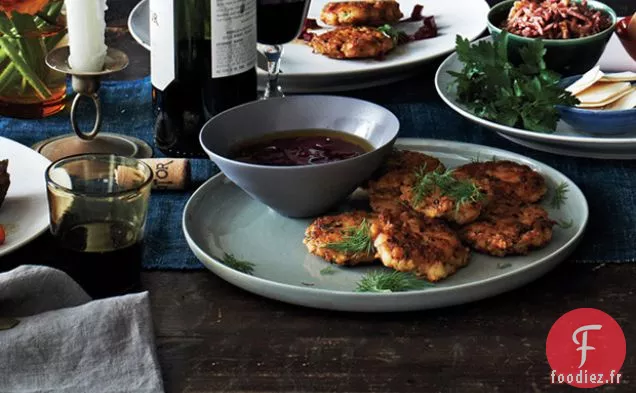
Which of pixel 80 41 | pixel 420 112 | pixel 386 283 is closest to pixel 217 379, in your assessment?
pixel 386 283

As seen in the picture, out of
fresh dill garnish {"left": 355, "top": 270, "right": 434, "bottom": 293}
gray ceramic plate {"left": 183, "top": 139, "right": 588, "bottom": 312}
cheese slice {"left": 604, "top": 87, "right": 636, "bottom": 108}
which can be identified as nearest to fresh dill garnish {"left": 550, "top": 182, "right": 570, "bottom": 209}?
gray ceramic plate {"left": 183, "top": 139, "right": 588, "bottom": 312}

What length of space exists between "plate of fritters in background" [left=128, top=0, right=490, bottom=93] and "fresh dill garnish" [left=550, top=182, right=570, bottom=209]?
0.52 metres

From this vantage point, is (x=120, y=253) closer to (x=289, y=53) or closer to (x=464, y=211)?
(x=464, y=211)

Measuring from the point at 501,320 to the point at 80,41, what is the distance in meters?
0.82

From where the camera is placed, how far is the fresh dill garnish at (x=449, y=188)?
1566 millimetres

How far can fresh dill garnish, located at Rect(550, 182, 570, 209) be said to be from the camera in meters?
1.70

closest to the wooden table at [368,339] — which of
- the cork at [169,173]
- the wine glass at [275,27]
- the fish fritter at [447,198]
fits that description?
the fish fritter at [447,198]

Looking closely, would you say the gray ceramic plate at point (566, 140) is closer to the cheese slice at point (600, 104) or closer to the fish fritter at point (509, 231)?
the cheese slice at point (600, 104)

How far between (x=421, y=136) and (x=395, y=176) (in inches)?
12.9

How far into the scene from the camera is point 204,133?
1.67m

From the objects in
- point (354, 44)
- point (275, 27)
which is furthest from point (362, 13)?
point (275, 27)

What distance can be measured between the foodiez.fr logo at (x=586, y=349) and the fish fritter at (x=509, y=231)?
13 cm

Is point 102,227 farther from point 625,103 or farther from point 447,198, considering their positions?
point 625,103

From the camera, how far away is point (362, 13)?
2326 millimetres
